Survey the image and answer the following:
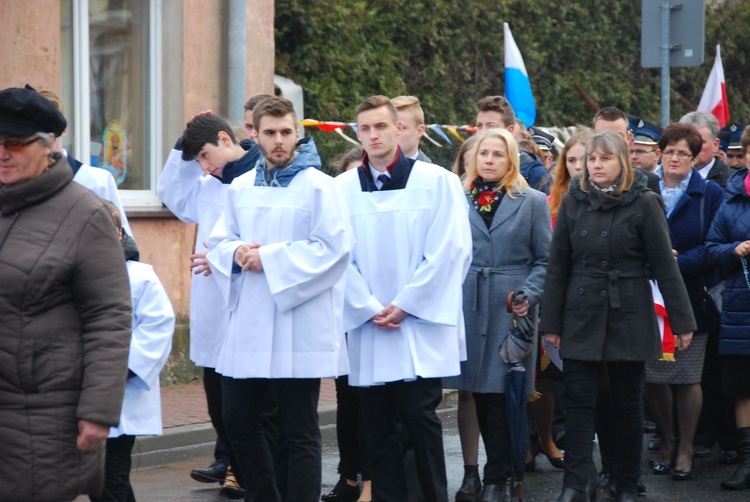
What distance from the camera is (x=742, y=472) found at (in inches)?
309

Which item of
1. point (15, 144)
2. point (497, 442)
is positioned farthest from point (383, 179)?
point (15, 144)

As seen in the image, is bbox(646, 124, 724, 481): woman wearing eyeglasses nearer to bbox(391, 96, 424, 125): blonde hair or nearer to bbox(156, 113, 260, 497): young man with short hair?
bbox(391, 96, 424, 125): blonde hair

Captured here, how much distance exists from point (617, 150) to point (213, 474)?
2949 millimetres

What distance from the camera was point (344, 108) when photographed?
15.9 m

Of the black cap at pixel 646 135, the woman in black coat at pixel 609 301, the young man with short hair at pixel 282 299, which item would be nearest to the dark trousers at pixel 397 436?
the young man with short hair at pixel 282 299

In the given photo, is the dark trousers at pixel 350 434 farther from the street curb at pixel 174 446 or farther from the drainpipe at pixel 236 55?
the drainpipe at pixel 236 55

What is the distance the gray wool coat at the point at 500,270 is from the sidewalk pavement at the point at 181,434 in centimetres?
240

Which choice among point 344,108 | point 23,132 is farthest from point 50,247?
point 344,108

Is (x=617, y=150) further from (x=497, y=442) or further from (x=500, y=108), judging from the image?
(x=497, y=442)

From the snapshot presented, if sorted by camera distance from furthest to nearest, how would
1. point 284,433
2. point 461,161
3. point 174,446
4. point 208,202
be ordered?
point 174,446 < point 461,161 < point 208,202 < point 284,433

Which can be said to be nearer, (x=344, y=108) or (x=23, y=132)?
(x=23, y=132)

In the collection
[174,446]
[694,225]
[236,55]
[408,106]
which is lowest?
[174,446]

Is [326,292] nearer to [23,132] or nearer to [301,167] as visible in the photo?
[301,167]

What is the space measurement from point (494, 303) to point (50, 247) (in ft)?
11.5
